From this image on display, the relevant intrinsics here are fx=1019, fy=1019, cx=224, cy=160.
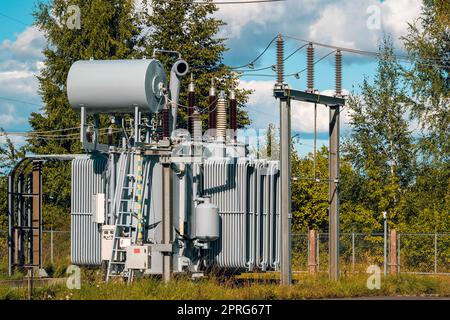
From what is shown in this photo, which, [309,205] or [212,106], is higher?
[212,106]

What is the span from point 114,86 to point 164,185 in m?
3.59

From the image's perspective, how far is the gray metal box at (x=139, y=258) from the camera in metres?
28.1

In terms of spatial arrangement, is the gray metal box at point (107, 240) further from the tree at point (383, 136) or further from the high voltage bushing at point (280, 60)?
the tree at point (383, 136)

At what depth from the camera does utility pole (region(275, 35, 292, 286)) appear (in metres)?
28.7

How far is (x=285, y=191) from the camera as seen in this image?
2889 centimetres

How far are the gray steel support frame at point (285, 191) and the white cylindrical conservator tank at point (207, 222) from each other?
7.13ft

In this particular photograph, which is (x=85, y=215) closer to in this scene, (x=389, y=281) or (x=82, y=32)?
(x=389, y=281)

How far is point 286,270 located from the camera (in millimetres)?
28625

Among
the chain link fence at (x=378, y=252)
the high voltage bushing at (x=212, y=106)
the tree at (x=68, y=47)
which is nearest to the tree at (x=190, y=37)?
the tree at (x=68, y=47)

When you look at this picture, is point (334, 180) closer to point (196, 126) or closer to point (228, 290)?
point (196, 126)

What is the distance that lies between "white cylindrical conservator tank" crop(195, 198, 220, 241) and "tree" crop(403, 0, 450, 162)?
866 inches

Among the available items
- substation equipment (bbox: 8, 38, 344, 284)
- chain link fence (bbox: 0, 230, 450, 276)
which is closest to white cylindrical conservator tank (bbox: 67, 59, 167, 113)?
substation equipment (bbox: 8, 38, 344, 284)

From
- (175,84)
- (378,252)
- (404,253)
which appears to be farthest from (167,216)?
(378,252)

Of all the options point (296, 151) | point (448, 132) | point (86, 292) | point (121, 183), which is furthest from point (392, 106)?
point (86, 292)
